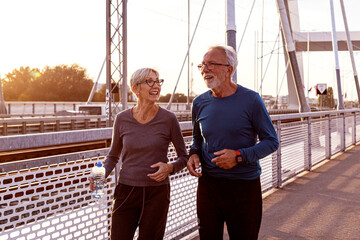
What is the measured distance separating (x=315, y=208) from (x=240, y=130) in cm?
337

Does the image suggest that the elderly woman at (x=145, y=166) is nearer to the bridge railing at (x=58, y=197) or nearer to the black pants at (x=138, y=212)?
the black pants at (x=138, y=212)

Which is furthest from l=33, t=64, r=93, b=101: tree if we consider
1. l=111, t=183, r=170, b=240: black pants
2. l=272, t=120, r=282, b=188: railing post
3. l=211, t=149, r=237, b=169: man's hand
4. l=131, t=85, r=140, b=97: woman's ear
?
l=211, t=149, r=237, b=169: man's hand

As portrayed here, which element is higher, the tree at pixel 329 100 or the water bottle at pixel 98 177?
the tree at pixel 329 100

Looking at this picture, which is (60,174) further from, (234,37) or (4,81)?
(4,81)

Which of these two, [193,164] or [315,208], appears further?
[315,208]

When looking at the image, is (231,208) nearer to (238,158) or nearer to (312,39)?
(238,158)

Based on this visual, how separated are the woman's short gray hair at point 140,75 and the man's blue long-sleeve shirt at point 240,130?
16.8 inches

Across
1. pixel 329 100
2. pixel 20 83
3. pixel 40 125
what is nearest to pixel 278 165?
pixel 40 125

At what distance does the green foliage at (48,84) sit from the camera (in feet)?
223

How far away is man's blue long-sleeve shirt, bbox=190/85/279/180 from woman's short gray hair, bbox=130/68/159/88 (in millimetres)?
426

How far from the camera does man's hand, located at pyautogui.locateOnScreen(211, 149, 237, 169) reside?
7.52 ft

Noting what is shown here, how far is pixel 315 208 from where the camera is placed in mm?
5242

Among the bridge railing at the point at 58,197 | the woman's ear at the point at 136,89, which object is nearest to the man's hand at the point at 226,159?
the woman's ear at the point at 136,89

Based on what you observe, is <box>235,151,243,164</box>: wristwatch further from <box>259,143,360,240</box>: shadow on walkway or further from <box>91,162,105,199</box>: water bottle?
<box>259,143,360,240</box>: shadow on walkway
